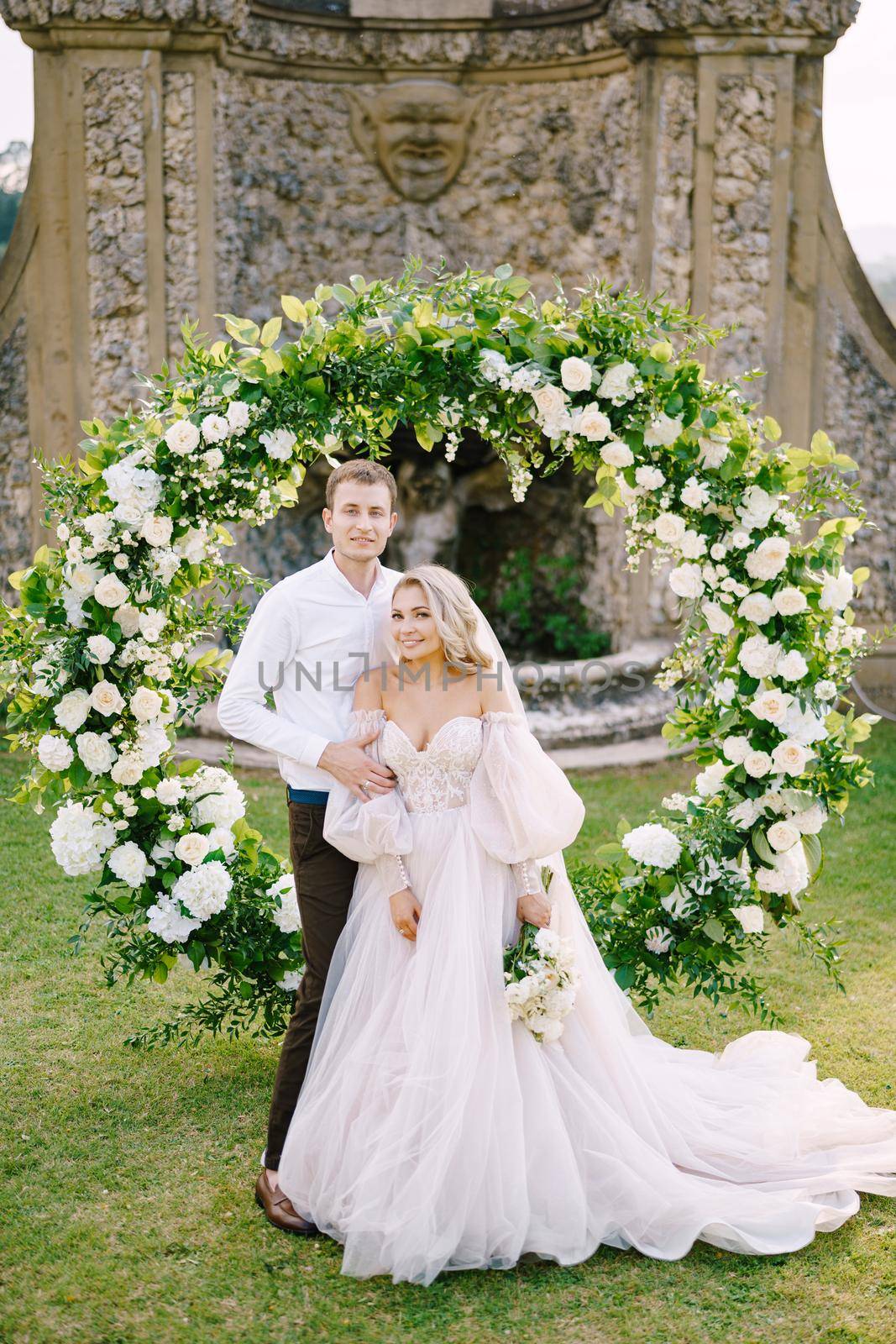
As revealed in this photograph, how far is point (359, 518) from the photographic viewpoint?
3.92 m

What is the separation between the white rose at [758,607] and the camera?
413 centimetres

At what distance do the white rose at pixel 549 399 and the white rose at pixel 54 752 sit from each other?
1.84 m

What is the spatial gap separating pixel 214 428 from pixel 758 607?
1.80 metres

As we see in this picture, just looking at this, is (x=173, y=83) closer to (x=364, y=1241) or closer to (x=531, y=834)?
(x=531, y=834)

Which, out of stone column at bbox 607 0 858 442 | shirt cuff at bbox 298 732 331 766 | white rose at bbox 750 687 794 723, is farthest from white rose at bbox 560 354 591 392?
stone column at bbox 607 0 858 442

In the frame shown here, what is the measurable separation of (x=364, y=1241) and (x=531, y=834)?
3.93ft

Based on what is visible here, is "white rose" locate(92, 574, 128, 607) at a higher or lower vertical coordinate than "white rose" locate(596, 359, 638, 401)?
lower

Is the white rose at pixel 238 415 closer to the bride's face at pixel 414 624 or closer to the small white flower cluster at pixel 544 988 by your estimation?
the bride's face at pixel 414 624

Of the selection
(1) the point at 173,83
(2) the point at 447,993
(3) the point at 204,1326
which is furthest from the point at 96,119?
(3) the point at 204,1326

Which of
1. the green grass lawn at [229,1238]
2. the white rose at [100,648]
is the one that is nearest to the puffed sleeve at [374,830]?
the white rose at [100,648]

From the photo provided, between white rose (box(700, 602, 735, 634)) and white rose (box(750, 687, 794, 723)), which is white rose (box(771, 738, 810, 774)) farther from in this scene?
white rose (box(700, 602, 735, 634))

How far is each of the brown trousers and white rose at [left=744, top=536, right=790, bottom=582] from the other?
5.09 ft

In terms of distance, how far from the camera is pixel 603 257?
31.5ft

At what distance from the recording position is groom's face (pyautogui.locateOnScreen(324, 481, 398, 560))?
12.8 ft
